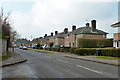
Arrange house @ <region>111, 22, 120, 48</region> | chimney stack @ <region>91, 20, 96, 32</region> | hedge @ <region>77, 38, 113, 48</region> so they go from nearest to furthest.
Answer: house @ <region>111, 22, 120, 48</region> → hedge @ <region>77, 38, 113, 48</region> → chimney stack @ <region>91, 20, 96, 32</region>

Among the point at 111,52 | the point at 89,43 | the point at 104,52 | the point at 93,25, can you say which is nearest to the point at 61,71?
the point at 111,52

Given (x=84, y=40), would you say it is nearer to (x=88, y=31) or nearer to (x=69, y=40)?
(x=88, y=31)

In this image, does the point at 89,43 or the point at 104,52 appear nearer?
the point at 104,52

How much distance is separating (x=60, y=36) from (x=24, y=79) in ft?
234

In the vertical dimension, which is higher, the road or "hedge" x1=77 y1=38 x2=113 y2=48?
"hedge" x1=77 y1=38 x2=113 y2=48

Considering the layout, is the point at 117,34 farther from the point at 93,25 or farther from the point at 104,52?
the point at 93,25

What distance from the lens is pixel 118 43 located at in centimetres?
3369

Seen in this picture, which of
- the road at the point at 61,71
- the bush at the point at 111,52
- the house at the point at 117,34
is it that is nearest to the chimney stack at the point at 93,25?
the house at the point at 117,34

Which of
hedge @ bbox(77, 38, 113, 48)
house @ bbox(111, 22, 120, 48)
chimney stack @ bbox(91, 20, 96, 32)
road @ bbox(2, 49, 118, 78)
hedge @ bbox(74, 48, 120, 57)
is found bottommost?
road @ bbox(2, 49, 118, 78)

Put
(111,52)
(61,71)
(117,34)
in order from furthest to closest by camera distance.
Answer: (117,34)
(111,52)
(61,71)

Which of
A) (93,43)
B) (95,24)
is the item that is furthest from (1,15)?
(95,24)

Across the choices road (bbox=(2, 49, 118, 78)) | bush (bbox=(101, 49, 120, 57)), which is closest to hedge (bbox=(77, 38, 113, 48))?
bush (bbox=(101, 49, 120, 57))

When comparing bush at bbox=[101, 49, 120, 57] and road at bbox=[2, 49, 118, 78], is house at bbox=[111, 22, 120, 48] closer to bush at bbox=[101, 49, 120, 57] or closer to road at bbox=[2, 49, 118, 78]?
bush at bbox=[101, 49, 120, 57]

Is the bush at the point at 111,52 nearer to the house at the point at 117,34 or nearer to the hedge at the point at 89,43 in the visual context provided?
the house at the point at 117,34
